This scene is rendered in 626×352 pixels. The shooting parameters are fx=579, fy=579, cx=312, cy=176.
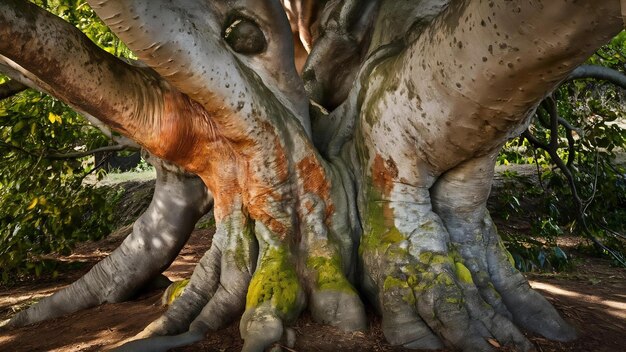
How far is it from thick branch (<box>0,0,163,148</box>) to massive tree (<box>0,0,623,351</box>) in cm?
1

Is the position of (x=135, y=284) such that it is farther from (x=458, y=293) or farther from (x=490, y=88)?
(x=490, y=88)

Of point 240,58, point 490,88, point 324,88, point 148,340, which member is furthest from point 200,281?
point 490,88

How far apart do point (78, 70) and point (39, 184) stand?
3.11m

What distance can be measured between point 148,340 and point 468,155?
221 cm

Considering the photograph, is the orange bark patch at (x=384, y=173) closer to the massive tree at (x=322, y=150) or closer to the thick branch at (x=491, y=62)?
the massive tree at (x=322, y=150)

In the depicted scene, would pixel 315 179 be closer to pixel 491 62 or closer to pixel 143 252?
pixel 491 62

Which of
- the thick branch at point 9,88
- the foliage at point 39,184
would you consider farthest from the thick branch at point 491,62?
the foliage at point 39,184

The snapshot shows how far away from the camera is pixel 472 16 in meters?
2.62

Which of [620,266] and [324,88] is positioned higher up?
[324,88]

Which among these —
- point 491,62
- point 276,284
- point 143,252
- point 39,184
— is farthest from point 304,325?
point 39,184

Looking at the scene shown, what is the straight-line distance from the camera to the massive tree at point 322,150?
3.03 meters

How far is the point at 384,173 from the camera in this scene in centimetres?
377

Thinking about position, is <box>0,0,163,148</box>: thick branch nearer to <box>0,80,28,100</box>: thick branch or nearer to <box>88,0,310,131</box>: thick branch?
<box>88,0,310,131</box>: thick branch

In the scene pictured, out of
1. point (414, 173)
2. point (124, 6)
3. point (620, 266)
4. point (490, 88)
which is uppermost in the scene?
point (124, 6)
